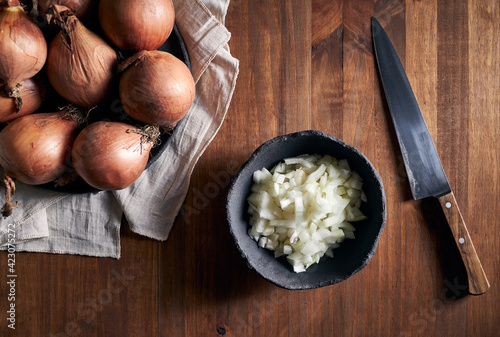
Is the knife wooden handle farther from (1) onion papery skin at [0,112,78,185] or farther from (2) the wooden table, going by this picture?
(1) onion papery skin at [0,112,78,185]

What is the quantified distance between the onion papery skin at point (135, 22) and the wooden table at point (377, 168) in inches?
8.4

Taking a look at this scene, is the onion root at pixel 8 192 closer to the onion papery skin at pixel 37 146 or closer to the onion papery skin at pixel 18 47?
the onion papery skin at pixel 37 146

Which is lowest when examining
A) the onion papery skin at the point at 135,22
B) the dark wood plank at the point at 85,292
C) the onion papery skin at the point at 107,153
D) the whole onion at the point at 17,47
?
the dark wood plank at the point at 85,292

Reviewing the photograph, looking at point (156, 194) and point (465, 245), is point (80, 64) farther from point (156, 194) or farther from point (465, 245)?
point (465, 245)

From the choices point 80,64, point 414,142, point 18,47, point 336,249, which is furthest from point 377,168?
point 18,47

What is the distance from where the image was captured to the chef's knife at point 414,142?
0.90 meters

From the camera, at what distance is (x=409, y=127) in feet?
2.97

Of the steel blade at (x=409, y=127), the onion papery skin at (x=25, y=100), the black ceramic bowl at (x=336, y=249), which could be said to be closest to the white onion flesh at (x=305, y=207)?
the black ceramic bowl at (x=336, y=249)

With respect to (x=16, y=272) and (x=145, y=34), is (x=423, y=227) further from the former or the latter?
(x=16, y=272)

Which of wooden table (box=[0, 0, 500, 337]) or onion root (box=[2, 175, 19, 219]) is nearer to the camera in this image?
onion root (box=[2, 175, 19, 219])

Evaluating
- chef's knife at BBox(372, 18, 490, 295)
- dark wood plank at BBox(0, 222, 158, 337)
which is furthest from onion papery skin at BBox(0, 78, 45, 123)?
chef's knife at BBox(372, 18, 490, 295)

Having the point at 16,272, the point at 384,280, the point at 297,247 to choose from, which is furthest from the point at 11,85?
the point at 384,280

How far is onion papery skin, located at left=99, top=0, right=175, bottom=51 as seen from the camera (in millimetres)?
714

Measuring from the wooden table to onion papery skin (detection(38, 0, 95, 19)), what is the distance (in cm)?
32
